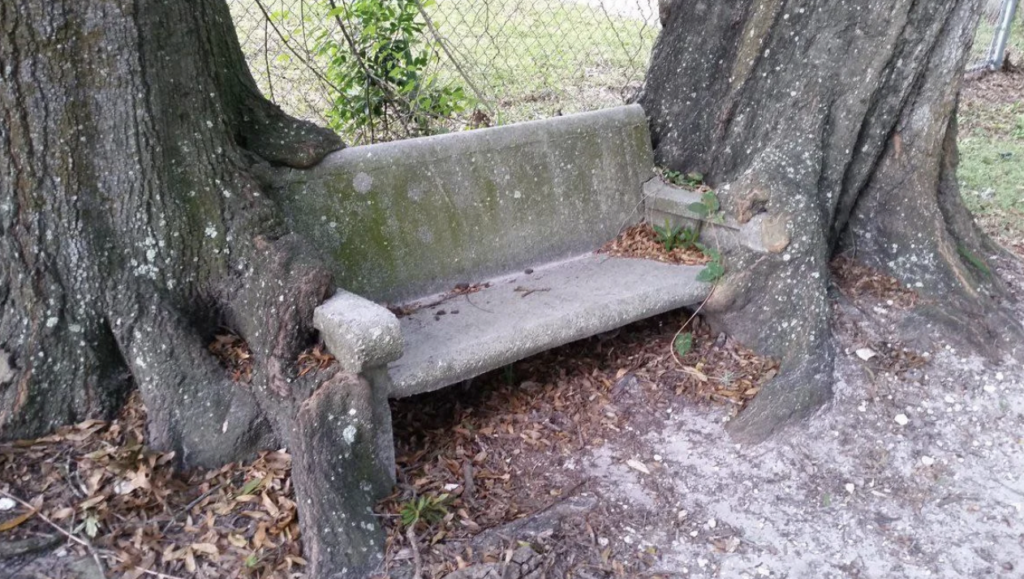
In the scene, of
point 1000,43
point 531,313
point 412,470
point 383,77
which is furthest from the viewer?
point 1000,43

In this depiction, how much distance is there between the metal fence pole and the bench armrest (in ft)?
28.9

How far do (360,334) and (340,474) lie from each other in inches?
19.0

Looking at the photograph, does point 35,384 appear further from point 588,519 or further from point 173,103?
point 588,519

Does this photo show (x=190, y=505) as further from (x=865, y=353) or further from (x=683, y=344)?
(x=865, y=353)

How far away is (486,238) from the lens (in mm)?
3670

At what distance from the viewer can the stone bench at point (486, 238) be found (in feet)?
10.1

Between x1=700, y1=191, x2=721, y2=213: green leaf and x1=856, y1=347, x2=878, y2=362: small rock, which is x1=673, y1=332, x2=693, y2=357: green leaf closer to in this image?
x1=700, y1=191, x2=721, y2=213: green leaf

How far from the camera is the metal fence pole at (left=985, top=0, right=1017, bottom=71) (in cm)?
877

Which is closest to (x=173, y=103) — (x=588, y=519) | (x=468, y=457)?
(x=468, y=457)

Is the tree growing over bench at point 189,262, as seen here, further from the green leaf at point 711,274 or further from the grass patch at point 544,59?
the grass patch at point 544,59

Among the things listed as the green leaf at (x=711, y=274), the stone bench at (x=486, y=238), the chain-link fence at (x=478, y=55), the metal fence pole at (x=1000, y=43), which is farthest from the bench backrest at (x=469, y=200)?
the metal fence pole at (x=1000, y=43)

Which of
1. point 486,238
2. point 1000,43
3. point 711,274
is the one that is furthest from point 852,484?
point 1000,43

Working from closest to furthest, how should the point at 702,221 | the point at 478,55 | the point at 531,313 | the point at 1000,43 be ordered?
1. the point at 531,313
2. the point at 702,221
3. the point at 478,55
4. the point at 1000,43

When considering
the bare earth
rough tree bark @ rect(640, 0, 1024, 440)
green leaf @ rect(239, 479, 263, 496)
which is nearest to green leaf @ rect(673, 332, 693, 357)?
rough tree bark @ rect(640, 0, 1024, 440)
